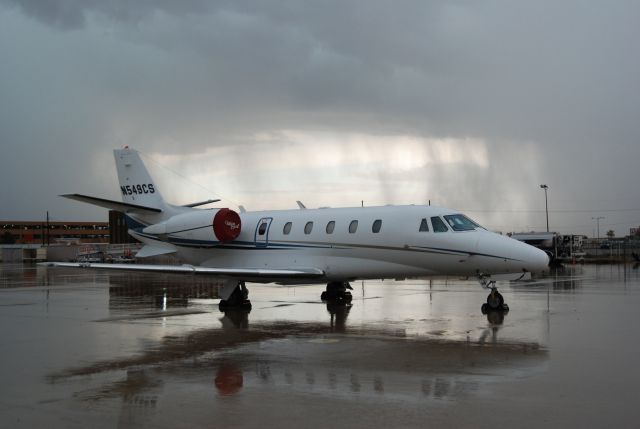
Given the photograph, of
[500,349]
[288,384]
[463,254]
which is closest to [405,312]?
[463,254]

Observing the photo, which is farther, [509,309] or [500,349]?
[509,309]

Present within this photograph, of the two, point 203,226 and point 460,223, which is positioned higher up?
point 203,226

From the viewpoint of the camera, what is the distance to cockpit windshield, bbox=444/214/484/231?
17.3 metres

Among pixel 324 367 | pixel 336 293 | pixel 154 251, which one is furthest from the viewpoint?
pixel 154 251

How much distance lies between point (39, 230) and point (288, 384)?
549ft

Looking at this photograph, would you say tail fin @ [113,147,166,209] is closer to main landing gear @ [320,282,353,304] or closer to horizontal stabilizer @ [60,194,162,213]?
horizontal stabilizer @ [60,194,162,213]

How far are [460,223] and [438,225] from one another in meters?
0.57

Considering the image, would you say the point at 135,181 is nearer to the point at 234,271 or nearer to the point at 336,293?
the point at 234,271

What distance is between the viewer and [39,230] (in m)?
161

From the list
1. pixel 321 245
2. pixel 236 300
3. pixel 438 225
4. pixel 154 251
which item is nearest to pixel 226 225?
pixel 236 300

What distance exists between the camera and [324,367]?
9.41 m

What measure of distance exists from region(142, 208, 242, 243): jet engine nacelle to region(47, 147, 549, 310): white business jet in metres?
0.03

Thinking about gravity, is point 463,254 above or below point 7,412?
above

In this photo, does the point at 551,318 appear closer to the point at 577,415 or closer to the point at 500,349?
the point at 500,349
